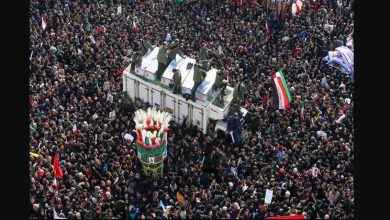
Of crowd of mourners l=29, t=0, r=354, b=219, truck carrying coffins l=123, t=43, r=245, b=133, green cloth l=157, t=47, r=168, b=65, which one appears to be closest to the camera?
crowd of mourners l=29, t=0, r=354, b=219

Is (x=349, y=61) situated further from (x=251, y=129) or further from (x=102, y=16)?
(x=102, y=16)

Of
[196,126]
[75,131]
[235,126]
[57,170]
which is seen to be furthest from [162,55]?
[57,170]

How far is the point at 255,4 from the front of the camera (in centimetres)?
4016

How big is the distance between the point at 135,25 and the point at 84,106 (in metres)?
7.59

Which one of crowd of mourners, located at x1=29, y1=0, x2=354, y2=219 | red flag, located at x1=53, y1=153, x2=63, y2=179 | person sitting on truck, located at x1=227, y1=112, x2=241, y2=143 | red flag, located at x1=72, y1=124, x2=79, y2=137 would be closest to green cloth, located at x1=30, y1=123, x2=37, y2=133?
crowd of mourners, located at x1=29, y1=0, x2=354, y2=219

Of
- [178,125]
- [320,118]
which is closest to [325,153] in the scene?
[320,118]

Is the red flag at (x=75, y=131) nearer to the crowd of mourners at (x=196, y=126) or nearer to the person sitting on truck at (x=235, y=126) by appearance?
the crowd of mourners at (x=196, y=126)

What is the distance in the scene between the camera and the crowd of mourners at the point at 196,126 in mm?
27531

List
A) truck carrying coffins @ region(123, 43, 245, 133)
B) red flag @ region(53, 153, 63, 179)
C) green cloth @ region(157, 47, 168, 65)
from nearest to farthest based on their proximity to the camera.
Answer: red flag @ region(53, 153, 63, 179)
truck carrying coffins @ region(123, 43, 245, 133)
green cloth @ region(157, 47, 168, 65)

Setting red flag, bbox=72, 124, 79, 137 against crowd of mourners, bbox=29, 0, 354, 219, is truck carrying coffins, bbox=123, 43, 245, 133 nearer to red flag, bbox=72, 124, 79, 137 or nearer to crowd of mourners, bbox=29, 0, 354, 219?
crowd of mourners, bbox=29, 0, 354, 219

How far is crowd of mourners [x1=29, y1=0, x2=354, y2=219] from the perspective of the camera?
2753 cm

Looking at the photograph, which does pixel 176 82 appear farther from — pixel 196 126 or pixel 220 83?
pixel 196 126

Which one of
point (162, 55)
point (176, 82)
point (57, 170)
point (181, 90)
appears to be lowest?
point (57, 170)

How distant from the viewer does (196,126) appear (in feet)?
105
